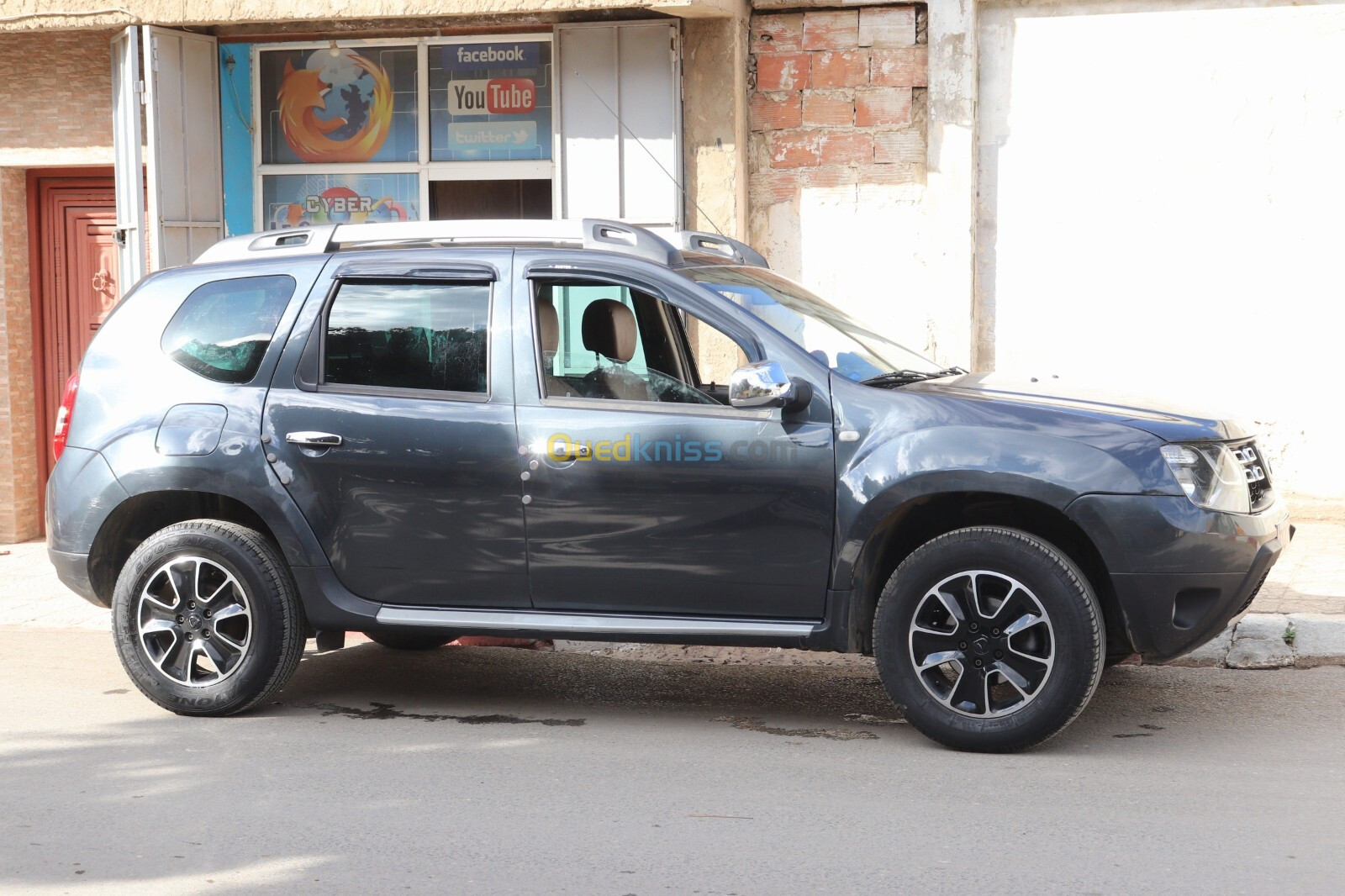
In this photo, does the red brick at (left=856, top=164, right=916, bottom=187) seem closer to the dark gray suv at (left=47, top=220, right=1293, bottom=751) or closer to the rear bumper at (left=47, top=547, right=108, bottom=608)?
the dark gray suv at (left=47, top=220, right=1293, bottom=751)

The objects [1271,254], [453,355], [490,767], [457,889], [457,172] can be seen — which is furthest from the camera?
[457,172]

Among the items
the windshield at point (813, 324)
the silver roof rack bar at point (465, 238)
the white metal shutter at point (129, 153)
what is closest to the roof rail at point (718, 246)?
the silver roof rack bar at point (465, 238)

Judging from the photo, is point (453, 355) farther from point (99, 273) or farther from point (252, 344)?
point (99, 273)

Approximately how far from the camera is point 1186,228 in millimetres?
10016

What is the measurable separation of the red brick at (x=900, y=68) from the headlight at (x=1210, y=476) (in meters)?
5.57

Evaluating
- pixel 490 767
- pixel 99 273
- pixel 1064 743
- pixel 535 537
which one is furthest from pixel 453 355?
pixel 99 273

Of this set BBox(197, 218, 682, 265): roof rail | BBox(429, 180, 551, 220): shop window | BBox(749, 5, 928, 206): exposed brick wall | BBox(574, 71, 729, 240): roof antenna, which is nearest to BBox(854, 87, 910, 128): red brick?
BBox(749, 5, 928, 206): exposed brick wall

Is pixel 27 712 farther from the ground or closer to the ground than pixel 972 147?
closer to the ground

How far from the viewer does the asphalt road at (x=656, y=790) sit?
424 centimetres

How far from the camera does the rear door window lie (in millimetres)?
5820

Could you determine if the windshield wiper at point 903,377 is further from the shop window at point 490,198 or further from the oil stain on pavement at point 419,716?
the shop window at point 490,198

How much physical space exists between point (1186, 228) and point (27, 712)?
25.1ft

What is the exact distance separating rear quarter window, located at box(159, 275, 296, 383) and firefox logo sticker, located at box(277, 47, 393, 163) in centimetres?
526

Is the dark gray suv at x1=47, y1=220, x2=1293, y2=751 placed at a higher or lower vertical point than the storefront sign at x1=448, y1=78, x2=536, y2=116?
lower
